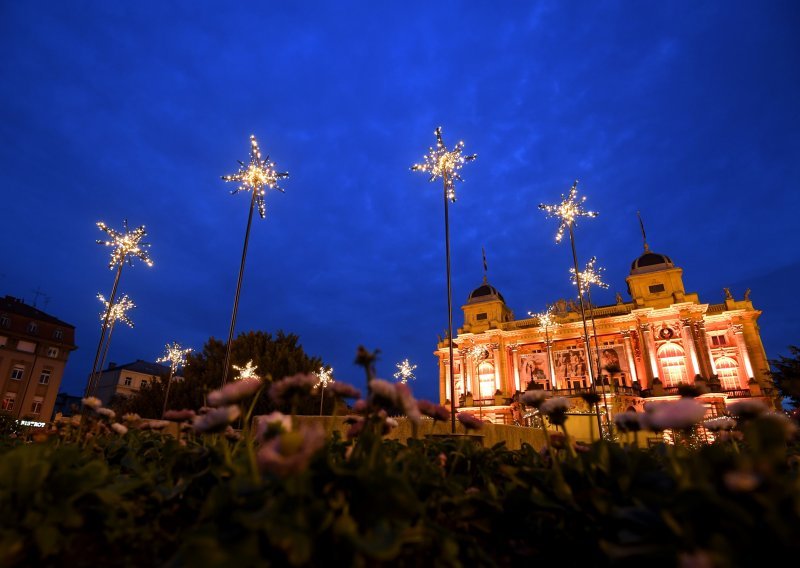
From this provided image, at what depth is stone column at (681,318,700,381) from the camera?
38.0m

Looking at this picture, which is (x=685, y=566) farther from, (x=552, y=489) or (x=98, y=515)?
(x=98, y=515)

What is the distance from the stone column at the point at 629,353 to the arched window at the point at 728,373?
7.03 m

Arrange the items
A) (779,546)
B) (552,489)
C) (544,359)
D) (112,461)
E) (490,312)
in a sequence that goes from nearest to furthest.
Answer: (779,546) → (552,489) → (112,461) → (544,359) → (490,312)

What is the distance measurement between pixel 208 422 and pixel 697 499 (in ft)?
8.65

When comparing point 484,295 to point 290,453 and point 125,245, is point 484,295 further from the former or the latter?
point 290,453

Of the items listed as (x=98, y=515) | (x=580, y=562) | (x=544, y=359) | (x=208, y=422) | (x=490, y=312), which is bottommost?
(x=580, y=562)

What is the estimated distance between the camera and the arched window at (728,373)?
38.5 meters

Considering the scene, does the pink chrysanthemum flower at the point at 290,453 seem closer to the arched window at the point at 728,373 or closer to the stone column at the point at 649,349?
the stone column at the point at 649,349

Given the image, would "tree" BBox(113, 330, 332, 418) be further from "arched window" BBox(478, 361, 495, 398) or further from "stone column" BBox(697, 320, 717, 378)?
"stone column" BBox(697, 320, 717, 378)

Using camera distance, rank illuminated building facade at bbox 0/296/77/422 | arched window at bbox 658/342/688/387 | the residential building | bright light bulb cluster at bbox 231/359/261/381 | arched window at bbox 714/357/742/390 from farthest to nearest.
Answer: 1. the residential building
2. illuminated building facade at bbox 0/296/77/422
3. arched window at bbox 658/342/688/387
4. arched window at bbox 714/357/742/390
5. bright light bulb cluster at bbox 231/359/261/381

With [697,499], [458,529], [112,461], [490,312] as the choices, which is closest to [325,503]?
[458,529]

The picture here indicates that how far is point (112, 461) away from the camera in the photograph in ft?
15.5

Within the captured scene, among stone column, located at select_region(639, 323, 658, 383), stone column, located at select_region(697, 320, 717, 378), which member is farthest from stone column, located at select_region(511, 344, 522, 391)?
stone column, located at select_region(697, 320, 717, 378)

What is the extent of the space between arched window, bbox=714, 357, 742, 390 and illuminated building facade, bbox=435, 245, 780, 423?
0.26ft
